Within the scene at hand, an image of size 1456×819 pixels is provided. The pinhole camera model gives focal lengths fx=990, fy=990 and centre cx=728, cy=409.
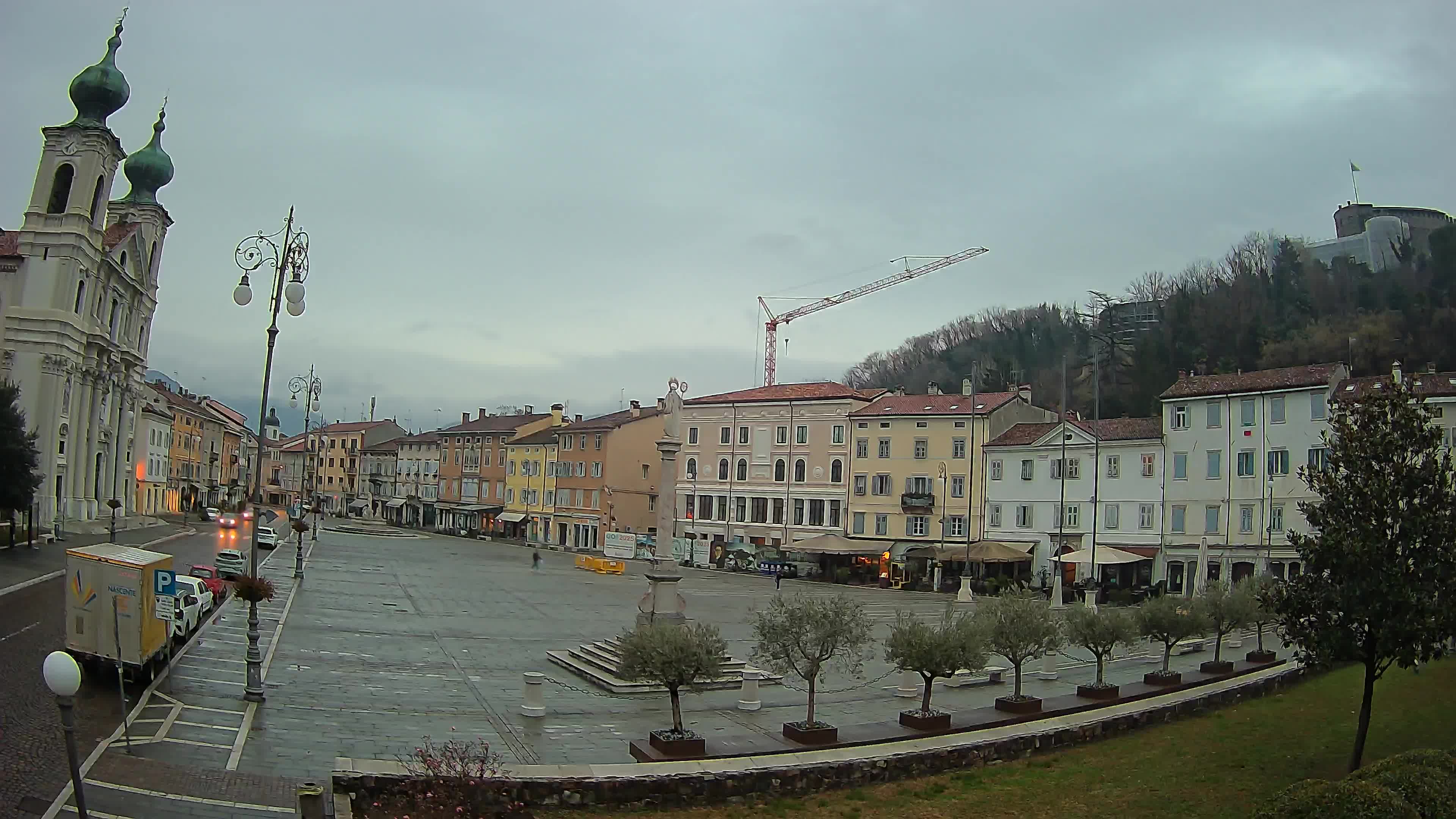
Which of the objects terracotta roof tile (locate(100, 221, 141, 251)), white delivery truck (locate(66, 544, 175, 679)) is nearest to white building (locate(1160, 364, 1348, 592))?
white delivery truck (locate(66, 544, 175, 679))

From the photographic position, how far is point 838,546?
6353 centimetres

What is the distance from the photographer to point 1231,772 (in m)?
16.6

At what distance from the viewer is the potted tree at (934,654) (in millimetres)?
18891

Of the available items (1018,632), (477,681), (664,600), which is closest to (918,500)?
(664,600)

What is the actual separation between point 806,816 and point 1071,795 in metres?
4.48

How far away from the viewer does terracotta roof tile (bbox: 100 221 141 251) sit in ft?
232

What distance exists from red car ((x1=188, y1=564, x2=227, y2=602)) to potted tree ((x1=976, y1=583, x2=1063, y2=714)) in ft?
80.6

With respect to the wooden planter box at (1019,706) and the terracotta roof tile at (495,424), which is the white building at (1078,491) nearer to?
the wooden planter box at (1019,706)

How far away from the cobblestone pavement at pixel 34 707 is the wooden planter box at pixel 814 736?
11.1m

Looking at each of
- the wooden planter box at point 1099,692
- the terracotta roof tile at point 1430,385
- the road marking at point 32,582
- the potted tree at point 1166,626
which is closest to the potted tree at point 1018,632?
the wooden planter box at point 1099,692

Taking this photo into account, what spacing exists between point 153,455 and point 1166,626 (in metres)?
94.0

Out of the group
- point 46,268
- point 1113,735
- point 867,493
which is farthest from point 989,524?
point 46,268

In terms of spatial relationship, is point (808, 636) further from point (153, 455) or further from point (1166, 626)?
point (153, 455)

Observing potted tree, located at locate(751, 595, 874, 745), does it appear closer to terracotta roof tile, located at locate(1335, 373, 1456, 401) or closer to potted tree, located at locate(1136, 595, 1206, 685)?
potted tree, located at locate(1136, 595, 1206, 685)
